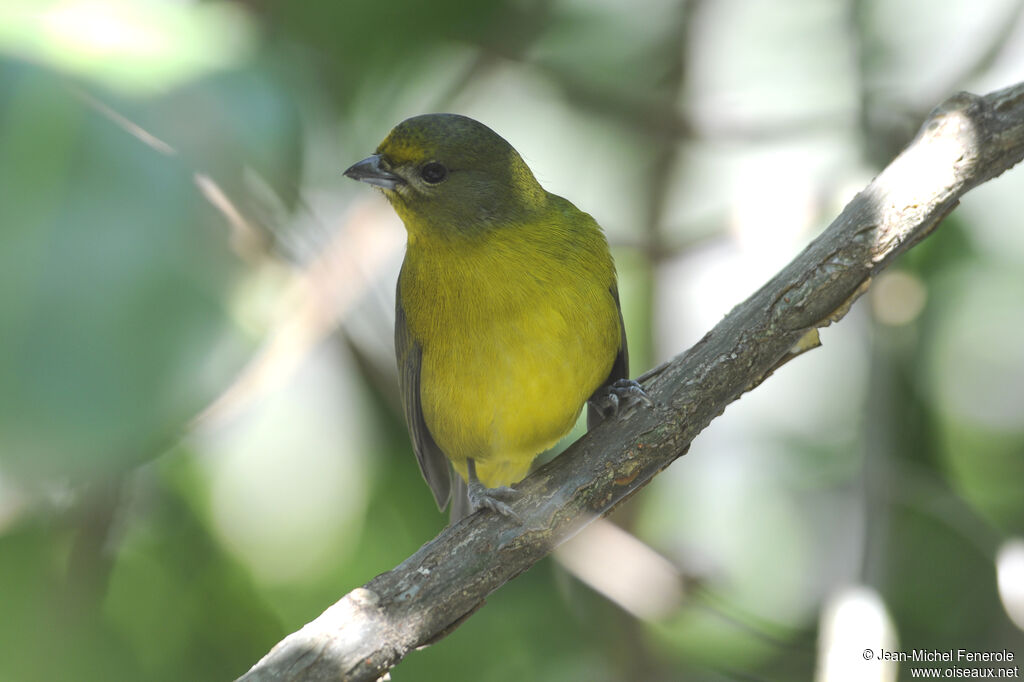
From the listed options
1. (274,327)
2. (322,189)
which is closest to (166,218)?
(274,327)

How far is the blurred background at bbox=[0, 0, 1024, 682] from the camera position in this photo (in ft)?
11.1

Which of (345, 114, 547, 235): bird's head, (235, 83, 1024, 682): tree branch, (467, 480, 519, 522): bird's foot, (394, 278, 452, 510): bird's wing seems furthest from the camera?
(394, 278, 452, 510): bird's wing

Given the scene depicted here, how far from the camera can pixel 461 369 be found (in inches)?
123

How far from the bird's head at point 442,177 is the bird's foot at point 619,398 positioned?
64 cm

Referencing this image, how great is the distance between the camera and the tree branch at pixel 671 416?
237 cm

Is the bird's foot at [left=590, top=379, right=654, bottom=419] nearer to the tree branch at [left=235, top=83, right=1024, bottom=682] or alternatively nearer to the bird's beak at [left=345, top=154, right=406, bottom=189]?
the tree branch at [left=235, top=83, right=1024, bottom=682]

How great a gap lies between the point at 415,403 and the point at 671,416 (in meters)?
1.10

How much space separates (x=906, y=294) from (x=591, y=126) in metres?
1.67

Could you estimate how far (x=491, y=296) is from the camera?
3.08 meters

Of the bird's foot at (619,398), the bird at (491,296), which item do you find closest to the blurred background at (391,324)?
the bird at (491,296)

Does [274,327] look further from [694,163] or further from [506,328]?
[694,163]

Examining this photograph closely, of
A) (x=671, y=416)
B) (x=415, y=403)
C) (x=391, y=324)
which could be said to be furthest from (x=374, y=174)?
(x=391, y=324)

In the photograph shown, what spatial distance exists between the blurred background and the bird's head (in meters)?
0.75

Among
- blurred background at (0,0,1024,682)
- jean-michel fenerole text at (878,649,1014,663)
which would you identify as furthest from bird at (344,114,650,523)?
jean-michel fenerole text at (878,649,1014,663)
